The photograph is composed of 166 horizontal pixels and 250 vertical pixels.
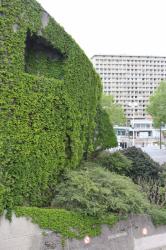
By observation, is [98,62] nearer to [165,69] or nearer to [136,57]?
[136,57]

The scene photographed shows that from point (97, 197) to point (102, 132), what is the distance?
5836 millimetres

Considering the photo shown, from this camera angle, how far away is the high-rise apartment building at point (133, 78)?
4592 inches

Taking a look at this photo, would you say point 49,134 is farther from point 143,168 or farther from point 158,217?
point 143,168

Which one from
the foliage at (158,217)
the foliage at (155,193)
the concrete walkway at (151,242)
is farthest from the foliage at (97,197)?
the foliage at (155,193)

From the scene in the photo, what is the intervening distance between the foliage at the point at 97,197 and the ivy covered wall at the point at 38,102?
2.68 ft

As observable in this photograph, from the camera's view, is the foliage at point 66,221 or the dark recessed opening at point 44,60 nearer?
the foliage at point 66,221

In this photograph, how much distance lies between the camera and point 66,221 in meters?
8.49

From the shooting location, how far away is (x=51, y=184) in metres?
10.2

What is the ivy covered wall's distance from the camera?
850 centimetres

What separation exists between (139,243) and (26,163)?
426 centimetres

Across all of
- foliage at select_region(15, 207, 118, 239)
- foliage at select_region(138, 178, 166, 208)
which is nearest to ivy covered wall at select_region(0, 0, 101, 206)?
foliage at select_region(15, 207, 118, 239)

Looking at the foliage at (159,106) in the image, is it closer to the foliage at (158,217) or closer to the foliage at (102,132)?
the foliage at (102,132)

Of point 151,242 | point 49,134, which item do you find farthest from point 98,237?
point 49,134

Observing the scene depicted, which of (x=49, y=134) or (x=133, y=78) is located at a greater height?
(x=133, y=78)
